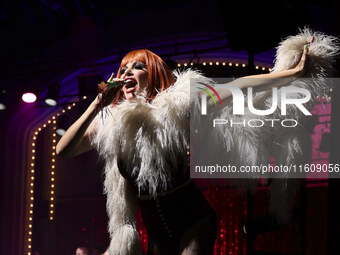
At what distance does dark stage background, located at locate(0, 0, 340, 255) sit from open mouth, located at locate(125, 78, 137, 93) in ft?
8.69

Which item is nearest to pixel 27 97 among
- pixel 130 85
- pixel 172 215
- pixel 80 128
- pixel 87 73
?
pixel 87 73

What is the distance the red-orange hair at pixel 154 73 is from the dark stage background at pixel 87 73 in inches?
101

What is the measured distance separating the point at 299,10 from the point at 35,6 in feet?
11.6

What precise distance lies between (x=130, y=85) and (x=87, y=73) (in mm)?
3629

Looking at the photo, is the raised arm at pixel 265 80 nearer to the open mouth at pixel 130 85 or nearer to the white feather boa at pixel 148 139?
the white feather boa at pixel 148 139

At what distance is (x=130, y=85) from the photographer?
6.39 ft

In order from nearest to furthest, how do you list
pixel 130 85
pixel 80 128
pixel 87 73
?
1. pixel 80 128
2. pixel 130 85
3. pixel 87 73

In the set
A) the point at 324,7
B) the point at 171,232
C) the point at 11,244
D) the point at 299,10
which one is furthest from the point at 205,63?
the point at 171,232

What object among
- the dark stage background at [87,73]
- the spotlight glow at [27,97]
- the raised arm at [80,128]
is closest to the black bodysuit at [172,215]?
the raised arm at [80,128]

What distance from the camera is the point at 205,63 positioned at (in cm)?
509

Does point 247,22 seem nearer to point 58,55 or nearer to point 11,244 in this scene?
point 58,55

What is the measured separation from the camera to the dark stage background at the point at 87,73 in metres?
4.95

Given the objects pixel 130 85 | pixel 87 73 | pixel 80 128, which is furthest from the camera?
pixel 87 73

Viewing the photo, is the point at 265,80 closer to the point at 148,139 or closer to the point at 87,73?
the point at 148,139
